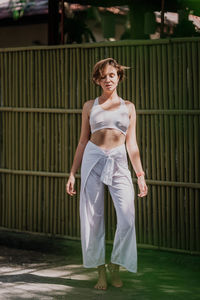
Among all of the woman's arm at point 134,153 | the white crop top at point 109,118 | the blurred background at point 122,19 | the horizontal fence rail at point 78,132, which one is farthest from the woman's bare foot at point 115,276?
the blurred background at point 122,19

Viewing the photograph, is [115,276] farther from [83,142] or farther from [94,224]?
[83,142]

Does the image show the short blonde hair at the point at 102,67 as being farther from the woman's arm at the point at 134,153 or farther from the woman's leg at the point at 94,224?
the woman's leg at the point at 94,224

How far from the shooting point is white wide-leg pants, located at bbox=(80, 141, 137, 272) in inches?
197

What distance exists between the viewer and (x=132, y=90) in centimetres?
604

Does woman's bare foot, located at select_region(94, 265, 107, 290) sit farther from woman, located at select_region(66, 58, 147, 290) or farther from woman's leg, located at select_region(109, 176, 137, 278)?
woman's leg, located at select_region(109, 176, 137, 278)

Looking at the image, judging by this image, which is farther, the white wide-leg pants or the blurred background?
the blurred background

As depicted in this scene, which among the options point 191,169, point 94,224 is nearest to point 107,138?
point 94,224

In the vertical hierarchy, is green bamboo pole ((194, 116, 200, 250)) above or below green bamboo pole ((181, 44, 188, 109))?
below

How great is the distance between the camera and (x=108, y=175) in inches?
197

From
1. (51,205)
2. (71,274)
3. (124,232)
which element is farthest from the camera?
(51,205)

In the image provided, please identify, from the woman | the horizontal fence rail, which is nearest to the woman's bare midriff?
the woman

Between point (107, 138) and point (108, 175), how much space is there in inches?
12.0

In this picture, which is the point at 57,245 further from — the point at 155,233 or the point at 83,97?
the point at 83,97

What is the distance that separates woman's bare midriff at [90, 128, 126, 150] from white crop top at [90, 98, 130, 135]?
3cm
